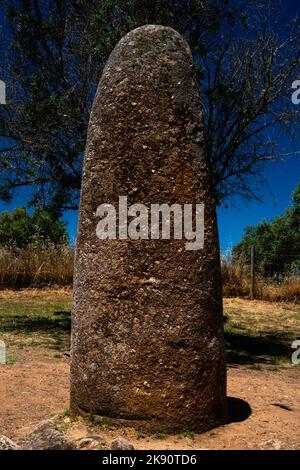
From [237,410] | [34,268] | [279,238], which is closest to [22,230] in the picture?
[279,238]

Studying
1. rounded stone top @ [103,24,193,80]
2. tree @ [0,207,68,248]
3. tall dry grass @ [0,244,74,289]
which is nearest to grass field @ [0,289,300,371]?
tall dry grass @ [0,244,74,289]

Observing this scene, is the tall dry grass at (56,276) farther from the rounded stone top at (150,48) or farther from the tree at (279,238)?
the rounded stone top at (150,48)

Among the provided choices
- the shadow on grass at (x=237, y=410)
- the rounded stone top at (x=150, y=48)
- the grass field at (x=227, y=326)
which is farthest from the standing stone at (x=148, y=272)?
the grass field at (x=227, y=326)

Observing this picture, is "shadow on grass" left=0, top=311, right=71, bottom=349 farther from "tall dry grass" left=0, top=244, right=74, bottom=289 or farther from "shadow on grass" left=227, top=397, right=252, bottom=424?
"tall dry grass" left=0, top=244, right=74, bottom=289

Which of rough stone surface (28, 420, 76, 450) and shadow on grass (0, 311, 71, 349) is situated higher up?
shadow on grass (0, 311, 71, 349)

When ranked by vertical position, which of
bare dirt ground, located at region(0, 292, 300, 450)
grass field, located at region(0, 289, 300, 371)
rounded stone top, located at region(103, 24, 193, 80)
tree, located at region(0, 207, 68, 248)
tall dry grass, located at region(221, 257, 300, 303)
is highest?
tree, located at region(0, 207, 68, 248)

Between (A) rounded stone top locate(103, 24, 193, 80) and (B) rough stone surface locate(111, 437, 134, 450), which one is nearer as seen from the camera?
(B) rough stone surface locate(111, 437, 134, 450)

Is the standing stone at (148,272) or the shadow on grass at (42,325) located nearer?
the standing stone at (148,272)

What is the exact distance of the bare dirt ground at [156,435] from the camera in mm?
4523

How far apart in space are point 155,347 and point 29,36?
869cm

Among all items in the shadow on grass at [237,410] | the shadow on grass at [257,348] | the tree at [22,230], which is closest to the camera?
the shadow on grass at [237,410]

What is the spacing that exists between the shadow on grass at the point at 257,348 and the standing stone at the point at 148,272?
4580mm

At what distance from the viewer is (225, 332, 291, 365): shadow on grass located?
Answer: 31.2 ft

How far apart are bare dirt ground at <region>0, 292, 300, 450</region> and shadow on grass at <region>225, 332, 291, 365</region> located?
0.8 inches
